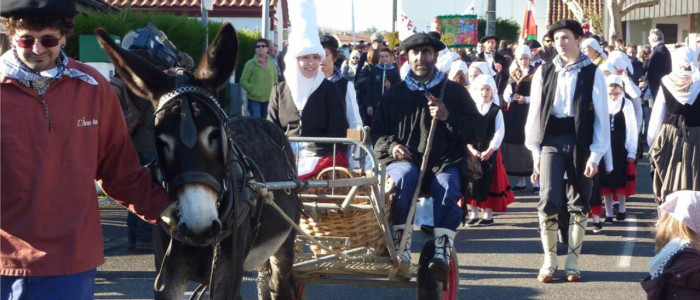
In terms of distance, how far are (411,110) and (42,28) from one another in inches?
159

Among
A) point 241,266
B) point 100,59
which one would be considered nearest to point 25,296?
point 241,266

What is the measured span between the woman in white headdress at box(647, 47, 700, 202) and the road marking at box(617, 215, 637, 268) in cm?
67

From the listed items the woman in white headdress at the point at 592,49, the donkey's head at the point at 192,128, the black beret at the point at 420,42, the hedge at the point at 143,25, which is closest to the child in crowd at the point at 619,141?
the woman in white headdress at the point at 592,49

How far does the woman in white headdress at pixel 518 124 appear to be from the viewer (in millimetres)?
14758

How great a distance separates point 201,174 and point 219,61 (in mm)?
674

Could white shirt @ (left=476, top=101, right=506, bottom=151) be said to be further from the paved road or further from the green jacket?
the green jacket

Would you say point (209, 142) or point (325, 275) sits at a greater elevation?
point (209, 142)

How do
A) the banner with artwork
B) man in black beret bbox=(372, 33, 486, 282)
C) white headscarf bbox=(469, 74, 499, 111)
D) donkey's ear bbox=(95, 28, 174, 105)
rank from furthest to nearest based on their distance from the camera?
the banner with artwork → white headscarf bbox=(469, 74, 499, 111) → man in black beret bbox=(372, 33, 486, 282) → donkey's ear bbox=(95, 28, 174, 105)

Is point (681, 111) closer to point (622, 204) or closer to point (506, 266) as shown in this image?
point (506, 266)

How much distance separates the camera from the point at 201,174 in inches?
175

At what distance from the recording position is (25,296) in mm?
3893

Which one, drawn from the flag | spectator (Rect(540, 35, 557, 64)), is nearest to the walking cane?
spectator (Rect(540, 35, 557, 64))

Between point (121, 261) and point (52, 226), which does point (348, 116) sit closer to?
point (121, 261)

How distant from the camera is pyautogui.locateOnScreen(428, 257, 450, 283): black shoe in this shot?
677 cm
